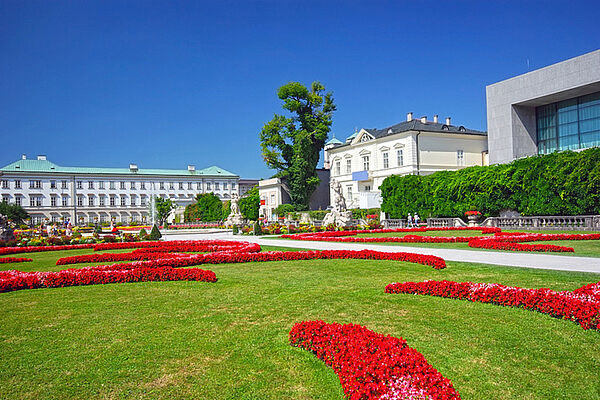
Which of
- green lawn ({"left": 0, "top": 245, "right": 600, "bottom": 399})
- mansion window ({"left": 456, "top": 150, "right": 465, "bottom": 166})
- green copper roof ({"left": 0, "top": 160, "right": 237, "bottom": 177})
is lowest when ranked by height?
green lawn ({"left": 0, "top": 245, "right": 600, "bottom": 399})

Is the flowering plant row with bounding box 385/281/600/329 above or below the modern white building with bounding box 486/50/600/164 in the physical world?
below

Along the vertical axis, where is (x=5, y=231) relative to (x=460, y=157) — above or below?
below

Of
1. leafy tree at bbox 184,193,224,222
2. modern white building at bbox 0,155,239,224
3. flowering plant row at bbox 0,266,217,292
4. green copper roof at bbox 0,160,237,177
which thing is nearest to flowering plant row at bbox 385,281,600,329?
flowering plant row at bbox 0,266,217,292

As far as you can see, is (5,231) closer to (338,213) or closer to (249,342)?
(338,213)

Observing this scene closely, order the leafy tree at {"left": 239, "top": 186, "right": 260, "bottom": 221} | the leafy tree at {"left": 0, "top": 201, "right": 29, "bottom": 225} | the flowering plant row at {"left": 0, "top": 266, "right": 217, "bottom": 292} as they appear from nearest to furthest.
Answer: the flowering plant row at {"left": 0, "top": 266, "right": 217, "bottom": 292}, the leafy tree at {"left": 0, "top": 201, "right": 29, "bottom": 225}, the leafy tree at {"left": 239, "top": 186, "right": 260, "bottom": 221}

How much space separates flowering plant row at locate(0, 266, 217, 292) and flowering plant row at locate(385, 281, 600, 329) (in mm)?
4349

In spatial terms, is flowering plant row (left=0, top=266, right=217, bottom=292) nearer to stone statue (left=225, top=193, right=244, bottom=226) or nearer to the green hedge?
the green hedge

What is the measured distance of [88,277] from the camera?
9016mm

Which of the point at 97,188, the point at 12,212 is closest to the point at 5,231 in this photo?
the point at 12,212

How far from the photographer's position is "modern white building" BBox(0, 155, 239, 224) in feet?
264

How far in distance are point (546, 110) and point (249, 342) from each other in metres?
40.5

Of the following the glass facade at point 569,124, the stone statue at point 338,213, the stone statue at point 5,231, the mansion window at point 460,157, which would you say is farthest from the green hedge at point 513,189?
the stone statue at point 5,231

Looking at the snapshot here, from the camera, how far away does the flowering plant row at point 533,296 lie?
5.10 m

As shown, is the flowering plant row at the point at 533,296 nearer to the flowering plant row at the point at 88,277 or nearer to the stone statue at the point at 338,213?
the flowering plant row at the point at 88,277
